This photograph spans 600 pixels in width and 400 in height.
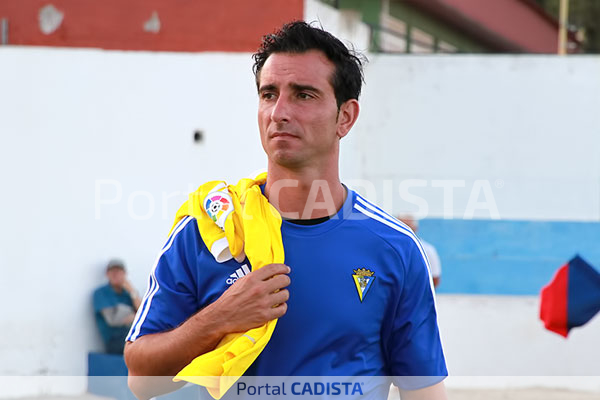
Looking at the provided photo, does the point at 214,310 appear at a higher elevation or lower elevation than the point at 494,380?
higher

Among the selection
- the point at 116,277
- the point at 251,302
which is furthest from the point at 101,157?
the point at 251,302

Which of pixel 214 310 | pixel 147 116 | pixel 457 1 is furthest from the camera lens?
pixel 457 1

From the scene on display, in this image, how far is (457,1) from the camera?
12.4m

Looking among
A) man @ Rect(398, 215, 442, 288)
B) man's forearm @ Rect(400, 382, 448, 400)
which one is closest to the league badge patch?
man's forearm @ Rect(400, 382, 448, 400)

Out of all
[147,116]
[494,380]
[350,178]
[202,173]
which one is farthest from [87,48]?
[494,380]

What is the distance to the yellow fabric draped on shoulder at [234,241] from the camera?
239 centimetres

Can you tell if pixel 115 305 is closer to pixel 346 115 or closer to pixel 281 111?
pixel 346 115

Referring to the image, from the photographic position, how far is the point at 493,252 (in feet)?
27.6

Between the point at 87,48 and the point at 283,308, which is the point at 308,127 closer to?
the point at 283,308

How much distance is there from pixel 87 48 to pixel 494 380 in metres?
4.85

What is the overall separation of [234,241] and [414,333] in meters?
0.61

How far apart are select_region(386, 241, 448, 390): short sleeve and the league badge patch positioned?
0.55 metres

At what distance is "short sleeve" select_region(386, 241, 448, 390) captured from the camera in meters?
2.64

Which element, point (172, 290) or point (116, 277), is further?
point (116, 277)
